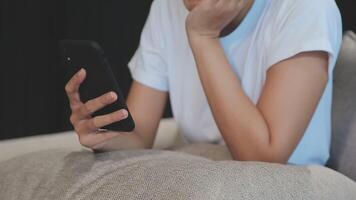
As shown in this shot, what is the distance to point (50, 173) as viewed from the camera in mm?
768

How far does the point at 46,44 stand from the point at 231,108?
966mm

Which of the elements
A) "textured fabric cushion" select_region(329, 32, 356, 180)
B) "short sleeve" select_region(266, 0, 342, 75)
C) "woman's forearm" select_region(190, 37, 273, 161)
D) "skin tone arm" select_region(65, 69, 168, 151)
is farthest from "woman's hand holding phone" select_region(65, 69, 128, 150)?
"textured fabric cushion" select_region(329, 32, 356, 180)

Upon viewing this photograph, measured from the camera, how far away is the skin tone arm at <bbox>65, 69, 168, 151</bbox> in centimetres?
81

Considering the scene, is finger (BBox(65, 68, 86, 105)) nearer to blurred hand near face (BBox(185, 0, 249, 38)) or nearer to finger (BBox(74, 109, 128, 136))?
finger (BBox(74, 109, 128, 136))

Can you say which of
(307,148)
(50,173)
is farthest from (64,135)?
(307,148)

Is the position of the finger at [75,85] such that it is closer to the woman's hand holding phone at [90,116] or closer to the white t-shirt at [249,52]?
the woman's hand holding phone at [90,116]

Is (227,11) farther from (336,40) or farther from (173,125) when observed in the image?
(173,125)

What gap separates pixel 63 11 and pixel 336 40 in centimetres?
100

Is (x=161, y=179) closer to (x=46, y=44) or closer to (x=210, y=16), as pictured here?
(x=210, y=16)

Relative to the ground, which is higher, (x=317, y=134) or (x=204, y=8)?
(x=204, y=8)

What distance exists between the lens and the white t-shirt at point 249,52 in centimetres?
87

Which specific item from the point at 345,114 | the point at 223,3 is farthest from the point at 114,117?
the point at 345,114

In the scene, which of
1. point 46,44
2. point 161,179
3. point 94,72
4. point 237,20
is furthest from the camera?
point 46,44

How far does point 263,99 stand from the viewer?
862 mm
